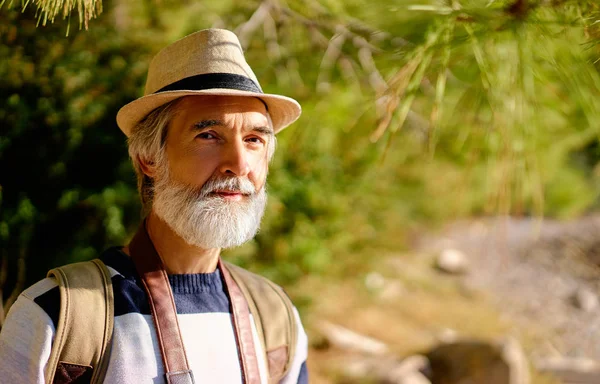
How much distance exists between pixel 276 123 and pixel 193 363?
26.2 inches

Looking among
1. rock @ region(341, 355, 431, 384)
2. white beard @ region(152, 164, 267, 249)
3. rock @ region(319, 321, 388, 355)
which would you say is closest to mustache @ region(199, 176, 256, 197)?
white beard @ region(152, 164, 267, 249)

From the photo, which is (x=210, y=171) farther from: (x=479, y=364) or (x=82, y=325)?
(x=479, y=364)

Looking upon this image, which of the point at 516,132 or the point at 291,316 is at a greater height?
the point at 516,132

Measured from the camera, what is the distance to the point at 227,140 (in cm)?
143

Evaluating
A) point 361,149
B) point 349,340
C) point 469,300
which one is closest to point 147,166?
point 361,149

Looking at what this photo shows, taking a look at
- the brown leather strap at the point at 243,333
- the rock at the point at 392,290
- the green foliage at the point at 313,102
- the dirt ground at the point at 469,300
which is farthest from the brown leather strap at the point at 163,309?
the rock at the point at 392,290

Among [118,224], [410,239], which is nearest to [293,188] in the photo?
[118,224]

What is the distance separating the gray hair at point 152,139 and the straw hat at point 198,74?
0.02 m

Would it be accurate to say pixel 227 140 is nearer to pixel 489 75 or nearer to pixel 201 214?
pixel 201 214

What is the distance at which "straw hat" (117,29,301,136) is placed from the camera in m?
1.40

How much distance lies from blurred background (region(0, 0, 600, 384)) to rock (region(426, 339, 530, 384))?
1 centimetres

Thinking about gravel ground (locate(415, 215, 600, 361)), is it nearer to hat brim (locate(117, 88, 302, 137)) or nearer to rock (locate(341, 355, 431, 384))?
rock (locate(341, 355, 431, 384))

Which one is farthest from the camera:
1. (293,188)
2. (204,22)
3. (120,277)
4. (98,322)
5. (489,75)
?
(293,188)

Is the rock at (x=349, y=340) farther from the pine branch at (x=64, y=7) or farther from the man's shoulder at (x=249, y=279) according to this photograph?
the pine branch at (x=64, y=7)
